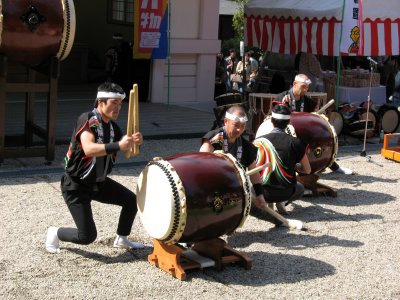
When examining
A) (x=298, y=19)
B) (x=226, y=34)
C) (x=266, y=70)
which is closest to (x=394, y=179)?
(x=298, y=19)

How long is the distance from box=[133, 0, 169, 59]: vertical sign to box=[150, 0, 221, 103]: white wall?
0.37 m

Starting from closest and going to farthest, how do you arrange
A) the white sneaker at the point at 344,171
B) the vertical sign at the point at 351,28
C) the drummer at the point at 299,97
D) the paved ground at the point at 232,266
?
1. the paved ground at the point at 232,266
2. the drummer at the point at 299,97
3. the white sneaker at the point at 344,171
4. the vertical sign at the point at 351,28

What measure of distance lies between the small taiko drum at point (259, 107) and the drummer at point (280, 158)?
290cm

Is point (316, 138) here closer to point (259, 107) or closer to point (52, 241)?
point (259, 107)

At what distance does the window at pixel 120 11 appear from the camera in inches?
546

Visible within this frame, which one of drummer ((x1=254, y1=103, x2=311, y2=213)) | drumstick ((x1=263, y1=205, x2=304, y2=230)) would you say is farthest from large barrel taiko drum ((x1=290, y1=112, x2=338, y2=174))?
drumstick ((x1=263, y1=205, x2=304, y2=230))

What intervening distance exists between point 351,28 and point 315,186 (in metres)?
3.49

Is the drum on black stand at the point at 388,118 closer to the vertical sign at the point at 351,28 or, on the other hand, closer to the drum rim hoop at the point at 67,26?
the vertical sign at the point at 351,28

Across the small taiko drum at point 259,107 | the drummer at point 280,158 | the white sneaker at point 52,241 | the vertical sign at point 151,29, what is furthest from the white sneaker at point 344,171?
the vertical sign at point 151,29

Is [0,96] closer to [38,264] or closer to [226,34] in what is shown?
[38,264]

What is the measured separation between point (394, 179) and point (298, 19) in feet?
11.9

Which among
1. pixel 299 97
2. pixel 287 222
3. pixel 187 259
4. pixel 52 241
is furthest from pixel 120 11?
pixel 187 259

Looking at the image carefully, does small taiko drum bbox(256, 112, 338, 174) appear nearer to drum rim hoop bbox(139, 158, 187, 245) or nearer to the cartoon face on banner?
drum rim hoop bbox(139, 158, 187, 245)

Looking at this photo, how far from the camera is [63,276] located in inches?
190
